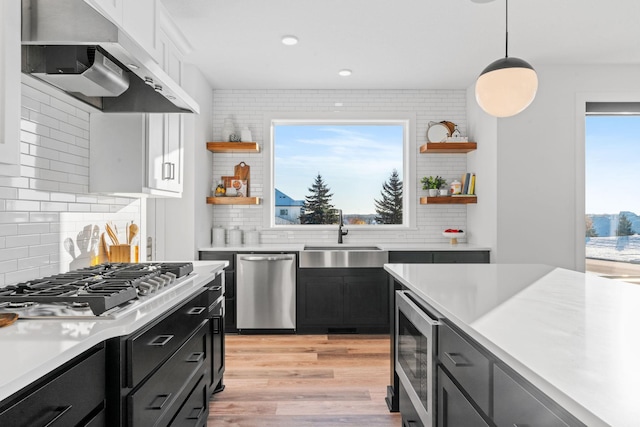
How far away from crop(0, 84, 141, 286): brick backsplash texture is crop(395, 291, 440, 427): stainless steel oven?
1.73 metres

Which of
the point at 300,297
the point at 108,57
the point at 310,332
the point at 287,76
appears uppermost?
the point at 287,76

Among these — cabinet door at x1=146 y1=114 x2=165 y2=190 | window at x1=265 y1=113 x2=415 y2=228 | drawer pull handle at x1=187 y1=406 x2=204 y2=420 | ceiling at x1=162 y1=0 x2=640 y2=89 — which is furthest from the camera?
window at x1=265 y1=113 x2=415 y2=228

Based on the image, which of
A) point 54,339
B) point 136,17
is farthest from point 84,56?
point 54,339

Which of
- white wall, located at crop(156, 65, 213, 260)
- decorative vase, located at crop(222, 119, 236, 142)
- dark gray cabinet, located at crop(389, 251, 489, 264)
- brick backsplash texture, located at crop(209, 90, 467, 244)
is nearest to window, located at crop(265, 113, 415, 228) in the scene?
brick backsplash texture, located at crop(209, 90, 467, 244)

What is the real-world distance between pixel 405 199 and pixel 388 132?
821 mm

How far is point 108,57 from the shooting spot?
5.96 ft

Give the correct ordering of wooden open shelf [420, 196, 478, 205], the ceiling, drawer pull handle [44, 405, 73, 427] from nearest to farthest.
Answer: drawer pull handle [44, 405, 73, 427] < the ceiling < wooden open shelf [420, 196, 478, 205]

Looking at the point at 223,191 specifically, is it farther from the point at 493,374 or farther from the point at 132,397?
the point at 493,374

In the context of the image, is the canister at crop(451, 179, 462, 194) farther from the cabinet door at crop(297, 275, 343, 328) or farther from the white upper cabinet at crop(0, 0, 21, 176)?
the white upper cabinet at crop(0, 0, 21, 176)

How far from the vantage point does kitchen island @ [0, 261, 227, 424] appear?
897 millimetres

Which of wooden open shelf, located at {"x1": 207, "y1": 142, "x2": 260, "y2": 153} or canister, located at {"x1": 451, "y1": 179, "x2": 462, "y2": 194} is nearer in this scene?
wooden open shelf, located at {"x1": 207, "y1": 142, "x2": 260, "y2": 153}

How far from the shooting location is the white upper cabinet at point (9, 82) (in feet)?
3.93

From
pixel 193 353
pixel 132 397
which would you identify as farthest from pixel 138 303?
pixel 193 353

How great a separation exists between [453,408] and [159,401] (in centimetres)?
109
